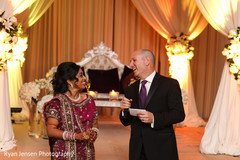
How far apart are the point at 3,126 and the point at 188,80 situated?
407cm

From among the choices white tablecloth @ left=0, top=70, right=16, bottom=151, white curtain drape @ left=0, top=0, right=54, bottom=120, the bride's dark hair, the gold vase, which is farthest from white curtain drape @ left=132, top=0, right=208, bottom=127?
the bride's dark hair

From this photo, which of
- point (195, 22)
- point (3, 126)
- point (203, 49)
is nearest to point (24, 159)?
point (3, 126)

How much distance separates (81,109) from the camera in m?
2.27

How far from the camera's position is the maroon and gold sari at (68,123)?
2197mm

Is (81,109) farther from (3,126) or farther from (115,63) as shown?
(115,63)

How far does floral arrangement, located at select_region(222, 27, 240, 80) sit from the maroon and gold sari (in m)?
2.74

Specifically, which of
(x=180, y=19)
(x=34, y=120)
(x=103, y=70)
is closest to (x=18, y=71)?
(x=103, y=70)

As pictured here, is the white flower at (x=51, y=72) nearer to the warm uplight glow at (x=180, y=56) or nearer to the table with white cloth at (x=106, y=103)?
the table with white cloth at (x=106, y=103)

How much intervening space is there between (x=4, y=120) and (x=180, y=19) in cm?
429

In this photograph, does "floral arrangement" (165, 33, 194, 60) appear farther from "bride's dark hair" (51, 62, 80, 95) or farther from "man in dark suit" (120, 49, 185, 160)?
Result: "bride's dark hair" (51, 62, 80, 95)

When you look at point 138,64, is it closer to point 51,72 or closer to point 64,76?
point 64,76

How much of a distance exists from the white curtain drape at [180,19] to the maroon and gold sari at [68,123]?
470 centimetres

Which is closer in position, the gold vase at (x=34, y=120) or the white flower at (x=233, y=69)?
the white flower at (x=233, y=69)

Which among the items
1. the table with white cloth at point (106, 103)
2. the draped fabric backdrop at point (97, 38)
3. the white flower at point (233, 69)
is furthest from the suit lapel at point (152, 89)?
the draped fabric backdrop at point (97, 38)
